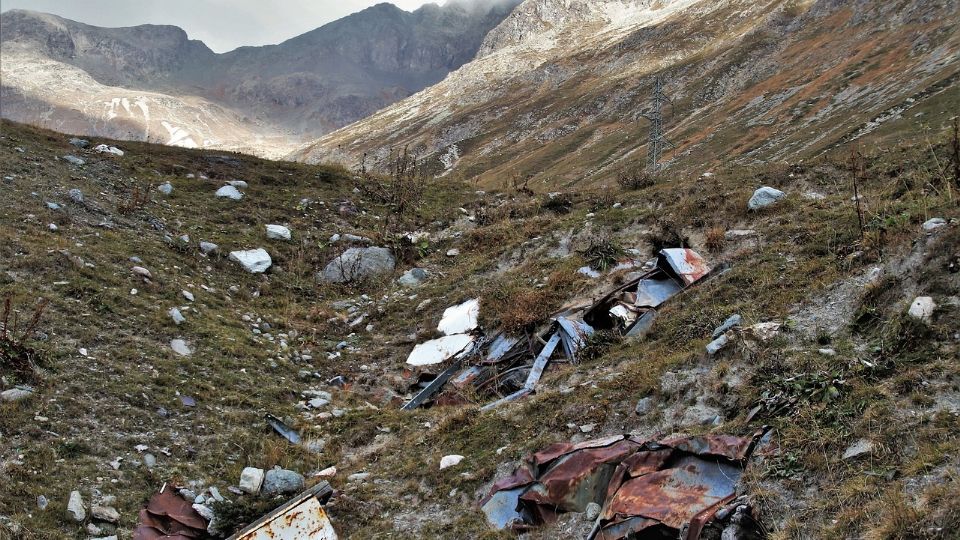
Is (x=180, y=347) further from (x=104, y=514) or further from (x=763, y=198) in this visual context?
(x=763, y=198)

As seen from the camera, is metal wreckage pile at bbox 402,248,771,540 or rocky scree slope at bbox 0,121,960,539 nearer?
metal wreckage pile at bbox 402,248,771,540

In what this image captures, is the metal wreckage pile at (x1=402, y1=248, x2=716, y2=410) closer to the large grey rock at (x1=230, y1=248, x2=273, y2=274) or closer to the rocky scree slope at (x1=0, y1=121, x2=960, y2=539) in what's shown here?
the rocky scree slope at (x1=0, y1=121, x2=960, y2=539)

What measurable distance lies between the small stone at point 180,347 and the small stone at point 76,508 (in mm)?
2829

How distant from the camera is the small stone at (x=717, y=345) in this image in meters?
5.47

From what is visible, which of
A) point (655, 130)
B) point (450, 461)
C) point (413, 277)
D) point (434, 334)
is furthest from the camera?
point (655, 130)

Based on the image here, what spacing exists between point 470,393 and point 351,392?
5.61ft

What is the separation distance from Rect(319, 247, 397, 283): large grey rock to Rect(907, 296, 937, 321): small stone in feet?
29.4

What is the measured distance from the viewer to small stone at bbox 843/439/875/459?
3.60 metres

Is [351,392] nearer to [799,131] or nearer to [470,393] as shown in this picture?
[470,393]

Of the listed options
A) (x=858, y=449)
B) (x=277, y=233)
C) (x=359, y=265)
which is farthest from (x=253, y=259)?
(x=858, y=449)

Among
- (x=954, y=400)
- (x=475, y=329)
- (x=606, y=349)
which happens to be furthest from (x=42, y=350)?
(x=954, y=400)

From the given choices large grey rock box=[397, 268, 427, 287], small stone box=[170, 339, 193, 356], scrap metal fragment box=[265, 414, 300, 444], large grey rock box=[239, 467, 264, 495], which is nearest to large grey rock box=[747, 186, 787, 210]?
large grey rock box=[397, 268, 427, 287]

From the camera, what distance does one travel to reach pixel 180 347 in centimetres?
740

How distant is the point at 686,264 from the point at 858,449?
14.8 feet
